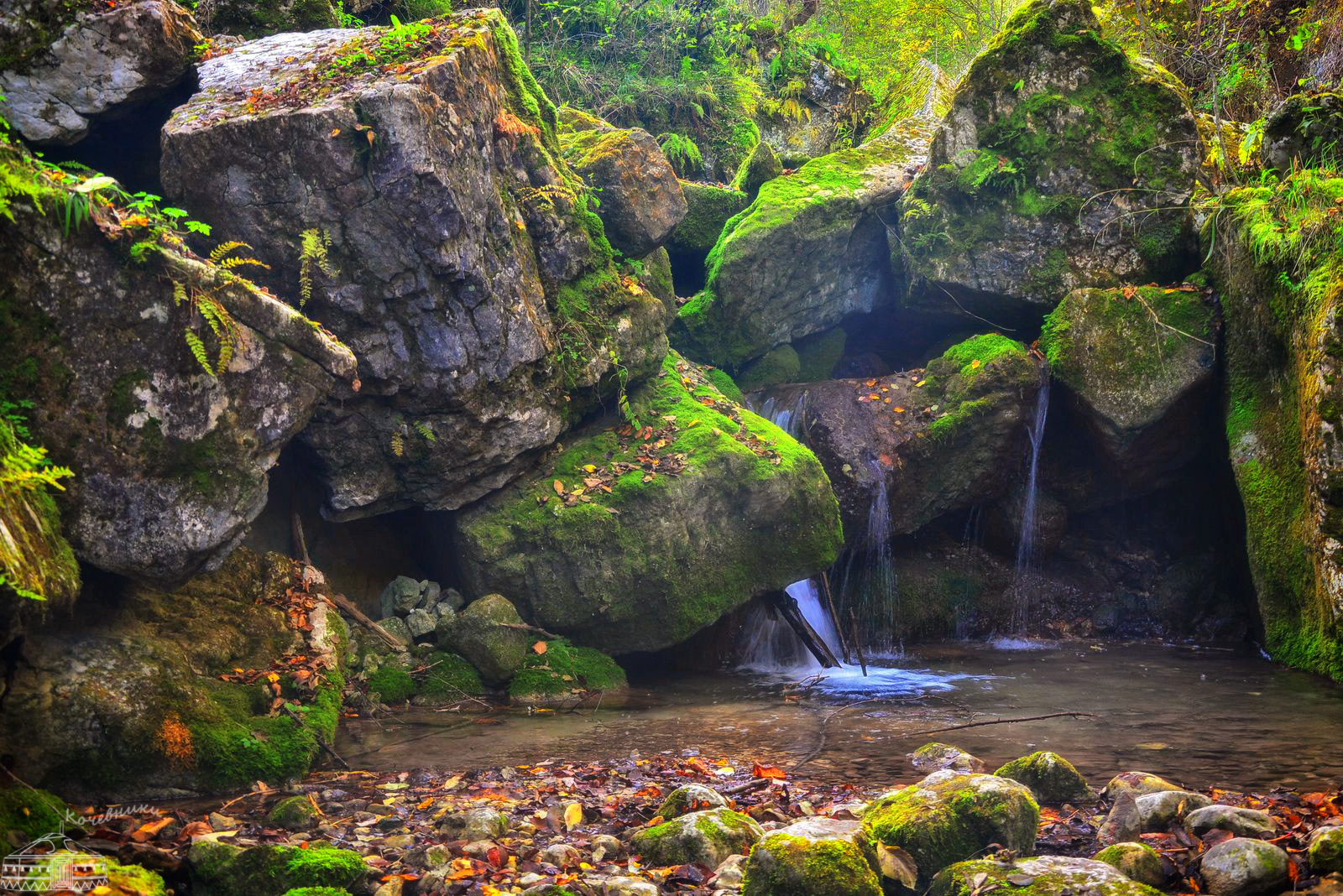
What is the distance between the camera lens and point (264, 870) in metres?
3.86

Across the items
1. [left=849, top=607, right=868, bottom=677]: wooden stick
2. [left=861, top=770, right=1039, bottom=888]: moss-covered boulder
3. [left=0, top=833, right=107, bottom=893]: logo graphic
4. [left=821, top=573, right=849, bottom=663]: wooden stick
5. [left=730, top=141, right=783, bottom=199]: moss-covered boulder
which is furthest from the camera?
[left=730, top=141, right=783, bottom=199]: moss-covered boulder

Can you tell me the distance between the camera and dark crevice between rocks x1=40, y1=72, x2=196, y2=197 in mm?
7469

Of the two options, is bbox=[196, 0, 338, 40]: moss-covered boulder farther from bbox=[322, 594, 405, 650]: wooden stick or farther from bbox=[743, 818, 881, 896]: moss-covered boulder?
bbox=[743, 818, 881, 896]: moss-covered boulder

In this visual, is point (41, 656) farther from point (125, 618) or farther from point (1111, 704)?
point (1111, 704)

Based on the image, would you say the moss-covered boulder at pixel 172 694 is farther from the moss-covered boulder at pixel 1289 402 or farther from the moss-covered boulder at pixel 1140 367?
the moss-covered boulder at pixel 1140 367

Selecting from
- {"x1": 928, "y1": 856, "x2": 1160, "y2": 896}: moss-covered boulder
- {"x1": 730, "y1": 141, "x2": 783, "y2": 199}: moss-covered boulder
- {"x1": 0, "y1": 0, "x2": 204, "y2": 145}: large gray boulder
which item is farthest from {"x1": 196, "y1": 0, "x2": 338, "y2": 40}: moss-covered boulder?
{"x1": 928, "y1": 856, "x2": 1160, "y2": 896}: moss-covered boulder

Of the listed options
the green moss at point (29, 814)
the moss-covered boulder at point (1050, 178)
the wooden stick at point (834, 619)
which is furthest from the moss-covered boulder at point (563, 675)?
the moss-covered boulder at point (1050, 178)

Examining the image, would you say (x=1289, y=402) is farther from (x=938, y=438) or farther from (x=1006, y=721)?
(x=1006, y=721)

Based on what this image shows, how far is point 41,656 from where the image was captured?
17.0 feet

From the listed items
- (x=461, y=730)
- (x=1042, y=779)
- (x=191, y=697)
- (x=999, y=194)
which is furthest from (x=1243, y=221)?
(x=191, y=697)

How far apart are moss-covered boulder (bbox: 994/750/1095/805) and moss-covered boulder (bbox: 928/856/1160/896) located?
1358 millimetres

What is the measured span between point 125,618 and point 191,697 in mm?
723

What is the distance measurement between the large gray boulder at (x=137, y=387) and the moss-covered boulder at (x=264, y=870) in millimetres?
2480

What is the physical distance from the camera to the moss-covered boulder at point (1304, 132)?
9398mm
